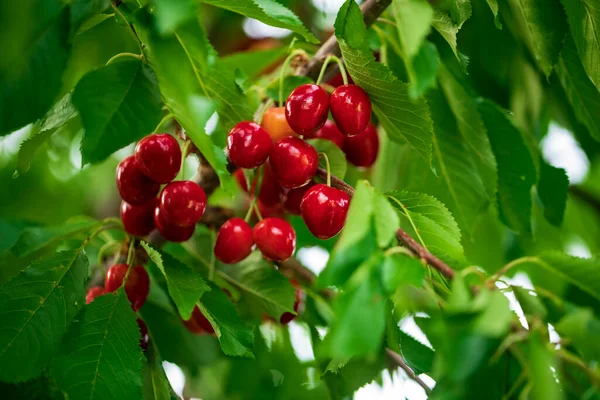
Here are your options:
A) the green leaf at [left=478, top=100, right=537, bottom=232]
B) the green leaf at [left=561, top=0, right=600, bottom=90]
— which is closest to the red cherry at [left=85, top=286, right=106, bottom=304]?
the green leaf at [left=478, top=100, right=537, bottom=232]

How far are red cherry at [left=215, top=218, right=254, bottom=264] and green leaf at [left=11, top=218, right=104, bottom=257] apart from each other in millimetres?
236

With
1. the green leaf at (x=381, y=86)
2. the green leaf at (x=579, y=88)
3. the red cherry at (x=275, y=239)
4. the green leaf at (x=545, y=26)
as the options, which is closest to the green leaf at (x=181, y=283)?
the red cherry at (x=275, y=239)

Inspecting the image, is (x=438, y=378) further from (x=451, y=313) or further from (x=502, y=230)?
(x=502, y=230)

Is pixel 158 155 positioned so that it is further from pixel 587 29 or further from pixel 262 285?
pixel 587 29

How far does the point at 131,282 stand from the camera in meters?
1.04

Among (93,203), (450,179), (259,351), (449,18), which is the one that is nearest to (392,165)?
(450,179)

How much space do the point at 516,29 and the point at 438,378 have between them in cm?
103

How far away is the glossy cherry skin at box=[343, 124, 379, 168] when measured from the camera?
113cm

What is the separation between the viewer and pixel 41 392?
3.18 ft

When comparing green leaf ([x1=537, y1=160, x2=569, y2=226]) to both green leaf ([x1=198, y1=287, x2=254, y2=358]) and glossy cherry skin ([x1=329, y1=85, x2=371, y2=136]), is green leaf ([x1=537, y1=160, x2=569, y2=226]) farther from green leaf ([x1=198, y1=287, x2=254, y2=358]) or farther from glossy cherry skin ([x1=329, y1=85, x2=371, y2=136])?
green leaf ([x1=198, y1=287, x2=254, y2=358])

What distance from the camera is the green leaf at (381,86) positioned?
834 mm

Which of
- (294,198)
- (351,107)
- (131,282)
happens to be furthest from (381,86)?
(131,282)

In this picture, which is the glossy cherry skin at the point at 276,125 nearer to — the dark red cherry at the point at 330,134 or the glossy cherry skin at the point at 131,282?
the dark red cherry at the point at 330,134

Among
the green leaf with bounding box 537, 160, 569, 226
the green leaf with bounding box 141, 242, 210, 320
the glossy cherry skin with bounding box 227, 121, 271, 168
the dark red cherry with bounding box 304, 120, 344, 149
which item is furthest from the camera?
the green leaf with bounding box 537, 160, 569, 226
